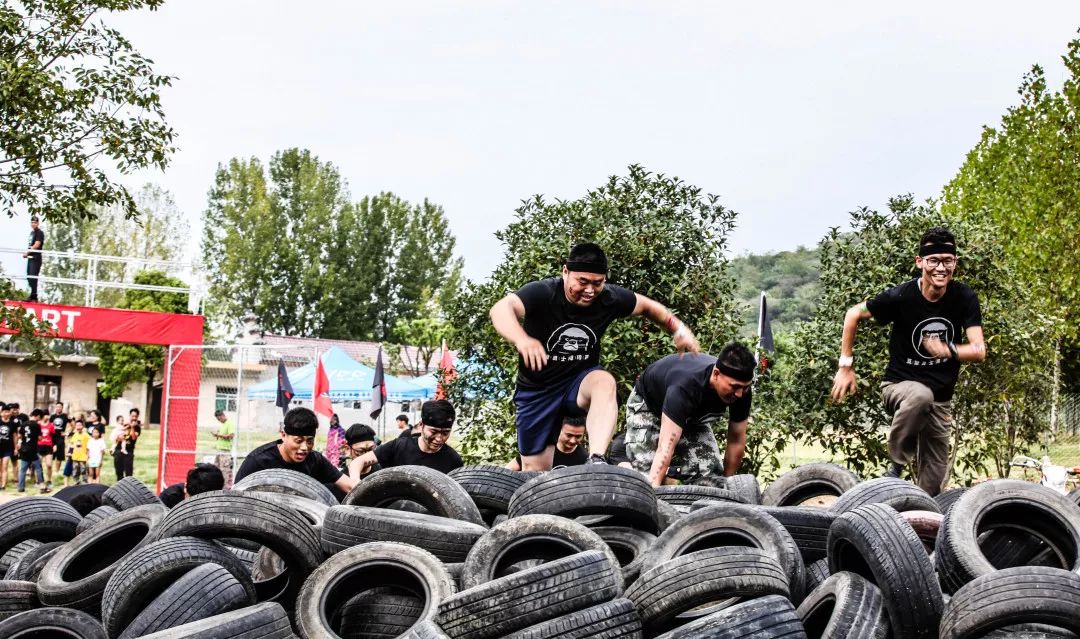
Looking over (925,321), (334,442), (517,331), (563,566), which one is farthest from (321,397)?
(563,566)

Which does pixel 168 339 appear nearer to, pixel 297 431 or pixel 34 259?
pixel 34 259

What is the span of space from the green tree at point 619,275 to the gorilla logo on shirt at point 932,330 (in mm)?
2804

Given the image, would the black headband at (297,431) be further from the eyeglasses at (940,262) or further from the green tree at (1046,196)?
the green tree at (1046,196)

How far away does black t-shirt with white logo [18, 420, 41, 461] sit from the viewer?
22.2 meters

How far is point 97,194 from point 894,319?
7995mm

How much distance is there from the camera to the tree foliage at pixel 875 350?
10.5 m

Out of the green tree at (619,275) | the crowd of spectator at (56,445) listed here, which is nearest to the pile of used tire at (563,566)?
the green tree at (619,275)

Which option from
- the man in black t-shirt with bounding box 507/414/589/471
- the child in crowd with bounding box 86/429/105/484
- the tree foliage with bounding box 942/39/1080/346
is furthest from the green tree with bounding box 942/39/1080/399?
the child in crowd with bounding box 86/429/105/484

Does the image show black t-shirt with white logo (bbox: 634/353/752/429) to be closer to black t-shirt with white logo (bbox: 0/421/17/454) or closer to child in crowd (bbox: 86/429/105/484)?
child in crowd (bbox: 86/429/105/484)

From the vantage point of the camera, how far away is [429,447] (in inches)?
333

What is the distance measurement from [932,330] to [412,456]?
3.94m

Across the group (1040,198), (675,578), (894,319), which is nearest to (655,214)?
(894,319)

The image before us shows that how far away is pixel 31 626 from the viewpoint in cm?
502

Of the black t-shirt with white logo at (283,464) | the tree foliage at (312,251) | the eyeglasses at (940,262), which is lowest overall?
the black t-shirt with white logo at (283,464)
